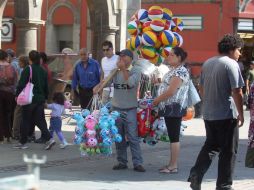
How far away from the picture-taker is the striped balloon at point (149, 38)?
10094mm

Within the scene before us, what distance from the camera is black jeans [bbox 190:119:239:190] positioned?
23.7 feet

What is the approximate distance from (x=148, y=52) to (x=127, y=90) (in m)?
1.66

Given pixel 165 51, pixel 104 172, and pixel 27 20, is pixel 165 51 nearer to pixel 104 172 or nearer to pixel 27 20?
pixel 104 172

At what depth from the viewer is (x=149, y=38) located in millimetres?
10094

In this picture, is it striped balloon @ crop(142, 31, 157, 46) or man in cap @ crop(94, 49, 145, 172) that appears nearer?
man in cap @ crop(94, 49, 145, 172)

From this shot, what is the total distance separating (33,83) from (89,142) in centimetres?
264

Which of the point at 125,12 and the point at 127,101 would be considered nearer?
the point at 127,101

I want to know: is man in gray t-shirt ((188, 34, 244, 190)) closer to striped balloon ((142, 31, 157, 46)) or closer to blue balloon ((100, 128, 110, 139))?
blue balloon ((100, 128, 110, 139))

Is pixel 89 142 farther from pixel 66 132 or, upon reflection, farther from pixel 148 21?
pixel 66 132

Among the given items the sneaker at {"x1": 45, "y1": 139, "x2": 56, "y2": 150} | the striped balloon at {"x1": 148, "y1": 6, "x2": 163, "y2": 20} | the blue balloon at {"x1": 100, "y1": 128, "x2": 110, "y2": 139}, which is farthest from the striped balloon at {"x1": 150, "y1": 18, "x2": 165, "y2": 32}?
the sneaker at {"x1": 45, "y1": 139, "x2": 56, "y2": 150}

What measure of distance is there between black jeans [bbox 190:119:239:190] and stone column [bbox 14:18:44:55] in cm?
929

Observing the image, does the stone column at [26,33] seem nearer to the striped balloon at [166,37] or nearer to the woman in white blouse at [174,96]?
the striped balloon at [166,37]

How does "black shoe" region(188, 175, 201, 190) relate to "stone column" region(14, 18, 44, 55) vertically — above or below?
below

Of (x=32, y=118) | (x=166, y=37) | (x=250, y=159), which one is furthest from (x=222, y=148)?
(x=32, y=118)
